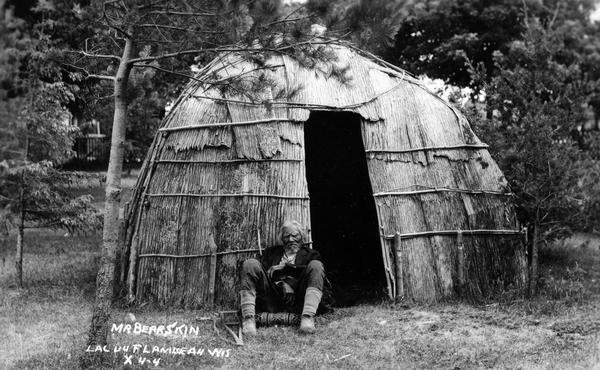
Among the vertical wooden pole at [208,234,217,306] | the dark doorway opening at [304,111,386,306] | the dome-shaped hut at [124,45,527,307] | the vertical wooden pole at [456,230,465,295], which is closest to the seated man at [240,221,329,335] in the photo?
the dome-shaped hut at [124,45,527,307]

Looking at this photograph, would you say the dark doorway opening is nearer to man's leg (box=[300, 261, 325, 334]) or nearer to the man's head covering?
the man's head covering

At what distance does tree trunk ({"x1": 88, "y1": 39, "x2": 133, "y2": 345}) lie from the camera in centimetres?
527

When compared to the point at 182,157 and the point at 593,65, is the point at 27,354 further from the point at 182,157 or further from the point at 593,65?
the point at 593,65

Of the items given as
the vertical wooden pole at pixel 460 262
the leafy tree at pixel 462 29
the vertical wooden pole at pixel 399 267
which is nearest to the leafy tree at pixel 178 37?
the vertical wooden pole at pixel 399 267

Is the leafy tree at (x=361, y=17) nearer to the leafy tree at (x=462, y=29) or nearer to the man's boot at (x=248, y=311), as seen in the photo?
the man's boot at (x=248, y=311)

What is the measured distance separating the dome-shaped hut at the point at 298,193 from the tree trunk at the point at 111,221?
5.74 feet

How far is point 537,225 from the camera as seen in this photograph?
786 centimetres

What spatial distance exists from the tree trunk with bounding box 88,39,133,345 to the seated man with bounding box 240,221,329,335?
1603mm

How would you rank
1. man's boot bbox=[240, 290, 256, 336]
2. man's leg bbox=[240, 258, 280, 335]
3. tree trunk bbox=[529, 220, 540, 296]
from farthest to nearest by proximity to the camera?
tree trunk bbox=[529, 220, 540, 296] < man's leg bbox=[240, 258, 280, 335] < man's boot bbox=[240, 290, 256, 336]

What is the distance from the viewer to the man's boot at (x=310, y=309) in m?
6.37

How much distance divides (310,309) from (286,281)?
54 cm

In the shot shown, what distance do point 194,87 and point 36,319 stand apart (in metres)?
3.66

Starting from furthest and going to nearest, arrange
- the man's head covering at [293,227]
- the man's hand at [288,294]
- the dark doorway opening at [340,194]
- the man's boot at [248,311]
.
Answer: the dark doorway opening at [340,194] → the man's head covering at [293,227] → the man's hand at [288,294] → the man's boot at [248,311]

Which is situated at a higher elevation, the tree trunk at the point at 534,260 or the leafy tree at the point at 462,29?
the leafy tree at the point at 462,29
